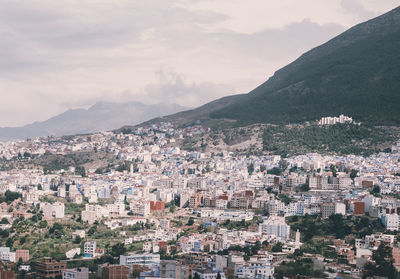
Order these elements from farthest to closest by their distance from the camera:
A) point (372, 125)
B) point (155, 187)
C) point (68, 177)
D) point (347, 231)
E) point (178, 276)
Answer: point (372, 125) < point (68, 177) < point (155, 187) < point (347, 231) < point (178, 276)

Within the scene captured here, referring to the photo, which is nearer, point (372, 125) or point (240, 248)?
point (240, 248)

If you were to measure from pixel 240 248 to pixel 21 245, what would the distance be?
417 inches

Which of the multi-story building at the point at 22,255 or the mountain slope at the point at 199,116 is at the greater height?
the mountain slope at the point at 199,116

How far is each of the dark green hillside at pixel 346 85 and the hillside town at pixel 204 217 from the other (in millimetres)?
9330

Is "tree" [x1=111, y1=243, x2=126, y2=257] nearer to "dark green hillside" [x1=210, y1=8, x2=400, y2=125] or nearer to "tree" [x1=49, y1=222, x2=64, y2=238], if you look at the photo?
"tree" [x1=49, y1=222, x2=64, y2=238]

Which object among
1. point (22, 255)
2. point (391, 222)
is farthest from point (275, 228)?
point (22, 255)

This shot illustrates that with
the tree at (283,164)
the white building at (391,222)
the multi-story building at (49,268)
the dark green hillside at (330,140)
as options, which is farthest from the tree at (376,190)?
the multi-story building at (49,268)

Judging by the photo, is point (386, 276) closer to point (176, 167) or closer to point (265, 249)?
point (265, 249)

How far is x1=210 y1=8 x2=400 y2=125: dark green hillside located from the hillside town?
367 inches

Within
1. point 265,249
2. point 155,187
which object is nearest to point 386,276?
point 265,249

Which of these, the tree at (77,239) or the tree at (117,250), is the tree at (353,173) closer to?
the tree at (77,239)

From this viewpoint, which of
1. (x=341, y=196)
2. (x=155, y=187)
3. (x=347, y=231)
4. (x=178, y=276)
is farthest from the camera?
(x=155, y=187)

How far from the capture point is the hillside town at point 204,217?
102 ft

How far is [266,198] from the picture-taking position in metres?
45.1
